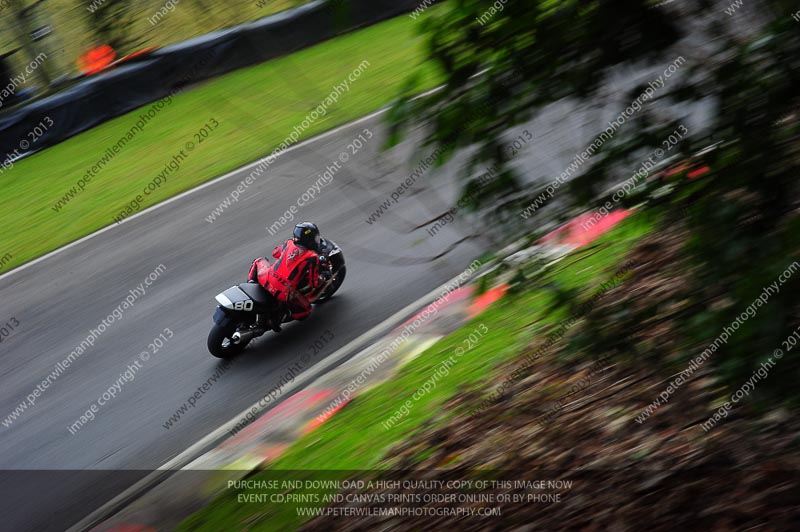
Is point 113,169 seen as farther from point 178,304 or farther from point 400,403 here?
point 400,403

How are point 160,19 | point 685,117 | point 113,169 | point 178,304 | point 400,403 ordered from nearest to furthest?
point 685,117 < point 160,19 < point 400,403 < point 178,304 < point 113,169

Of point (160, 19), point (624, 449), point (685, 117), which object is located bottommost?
point (624, 449)

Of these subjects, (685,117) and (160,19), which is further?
(160,19)

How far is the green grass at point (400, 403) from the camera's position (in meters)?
6.17

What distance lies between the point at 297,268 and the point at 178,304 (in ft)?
8.94

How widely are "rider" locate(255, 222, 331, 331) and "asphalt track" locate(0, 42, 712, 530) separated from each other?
0.55 metres

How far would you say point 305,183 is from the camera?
50.6ft

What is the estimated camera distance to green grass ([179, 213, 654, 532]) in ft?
20.2

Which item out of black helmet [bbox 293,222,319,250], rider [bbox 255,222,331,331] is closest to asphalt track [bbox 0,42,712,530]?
rider [bbox 255,222,331,331]

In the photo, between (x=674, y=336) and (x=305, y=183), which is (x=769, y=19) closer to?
(x=674, y=336)

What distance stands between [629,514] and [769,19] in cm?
261

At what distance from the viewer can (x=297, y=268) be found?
9.98 m

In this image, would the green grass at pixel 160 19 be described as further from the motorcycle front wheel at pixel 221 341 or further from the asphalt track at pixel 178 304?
the motorcycle front wheel at pixel 221 341

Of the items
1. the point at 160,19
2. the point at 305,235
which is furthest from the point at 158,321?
the point at 160,19
